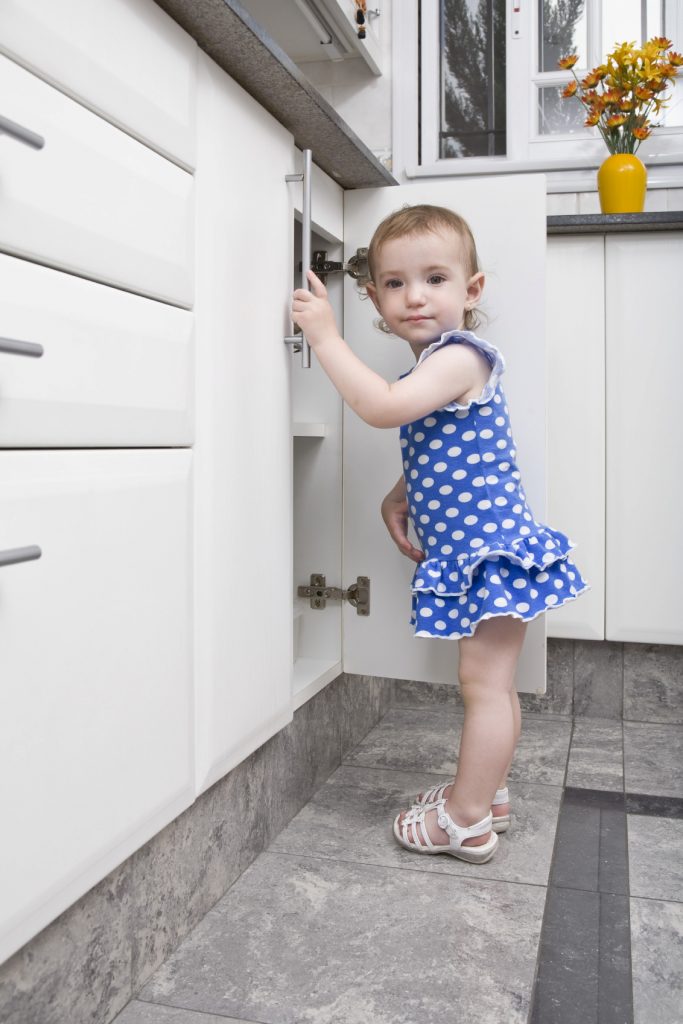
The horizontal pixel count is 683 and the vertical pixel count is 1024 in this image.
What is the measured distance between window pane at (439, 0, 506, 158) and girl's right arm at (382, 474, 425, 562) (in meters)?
1.25

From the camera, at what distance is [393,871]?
1318mm

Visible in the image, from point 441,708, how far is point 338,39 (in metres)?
1.57

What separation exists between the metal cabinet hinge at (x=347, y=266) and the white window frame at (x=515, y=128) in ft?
3.01

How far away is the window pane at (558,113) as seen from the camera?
7.70ft

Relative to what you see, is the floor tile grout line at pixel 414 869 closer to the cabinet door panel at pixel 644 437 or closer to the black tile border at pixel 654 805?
the black tile border at pixel 654 805

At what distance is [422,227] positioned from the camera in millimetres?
1380

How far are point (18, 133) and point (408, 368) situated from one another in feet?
3.18

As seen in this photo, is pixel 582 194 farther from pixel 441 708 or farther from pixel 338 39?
pixel 441 708

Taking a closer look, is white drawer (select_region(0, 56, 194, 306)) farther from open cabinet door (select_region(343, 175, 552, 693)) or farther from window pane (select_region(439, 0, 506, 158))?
window pane (select_region(439, 0, 506, 158))

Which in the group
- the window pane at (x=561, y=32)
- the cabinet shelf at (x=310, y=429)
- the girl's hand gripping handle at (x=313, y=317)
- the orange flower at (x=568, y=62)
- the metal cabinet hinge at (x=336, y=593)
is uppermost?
the window pane at (x=561, y=32)

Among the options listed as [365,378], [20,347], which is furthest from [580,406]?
[20,347]


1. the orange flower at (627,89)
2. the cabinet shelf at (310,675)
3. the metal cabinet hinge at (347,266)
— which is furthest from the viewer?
the orange flower at (627,89)

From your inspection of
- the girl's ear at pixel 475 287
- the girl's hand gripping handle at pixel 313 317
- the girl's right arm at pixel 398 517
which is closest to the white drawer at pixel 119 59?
the girl's hand gripping handle at pixel 313 317

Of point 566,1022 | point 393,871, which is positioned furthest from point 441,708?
point 566,1022
